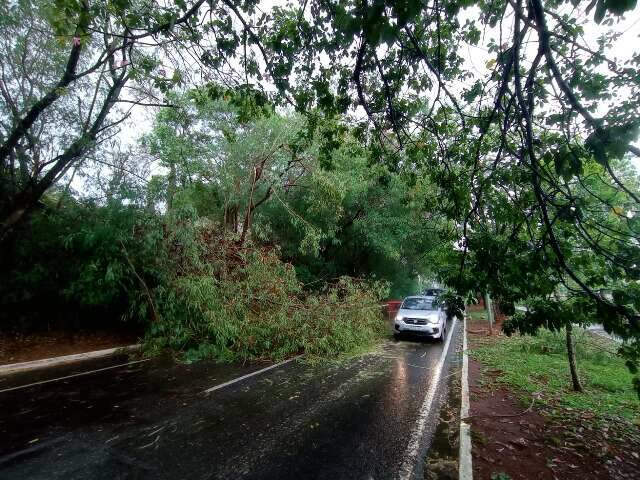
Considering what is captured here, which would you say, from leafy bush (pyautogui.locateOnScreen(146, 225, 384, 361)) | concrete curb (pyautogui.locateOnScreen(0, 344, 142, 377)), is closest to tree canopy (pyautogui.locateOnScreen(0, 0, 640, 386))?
leafy bush (pyautogui.locateOnScreen(146, 225, 384, 361))

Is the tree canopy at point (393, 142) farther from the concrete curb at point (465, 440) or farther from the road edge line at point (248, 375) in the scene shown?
the road edge line at point (248, 375)

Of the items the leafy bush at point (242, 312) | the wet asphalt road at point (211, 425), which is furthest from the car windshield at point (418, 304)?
the wet asphalt road at point (211, 425)

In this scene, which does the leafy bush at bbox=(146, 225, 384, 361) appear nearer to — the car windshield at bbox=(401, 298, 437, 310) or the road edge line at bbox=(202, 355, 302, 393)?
the road edge line at bbox=(202, 355, 302, 393)

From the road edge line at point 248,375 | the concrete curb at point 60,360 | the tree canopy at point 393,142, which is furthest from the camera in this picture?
the concrete curb at point 60,360

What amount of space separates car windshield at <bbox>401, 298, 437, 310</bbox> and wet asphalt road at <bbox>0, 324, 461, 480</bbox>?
17.2 ft

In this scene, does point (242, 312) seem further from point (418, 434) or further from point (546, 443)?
point (546, 443)

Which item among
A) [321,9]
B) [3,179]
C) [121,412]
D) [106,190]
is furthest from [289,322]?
[3,179]

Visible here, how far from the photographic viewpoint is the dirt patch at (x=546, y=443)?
12.4 ft

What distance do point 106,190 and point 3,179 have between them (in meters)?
2.84

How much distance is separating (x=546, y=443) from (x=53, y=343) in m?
12.7

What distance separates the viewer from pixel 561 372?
25.7 ft

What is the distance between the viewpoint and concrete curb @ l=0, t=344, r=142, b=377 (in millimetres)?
7922

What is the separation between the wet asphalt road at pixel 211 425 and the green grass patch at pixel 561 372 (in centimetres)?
219

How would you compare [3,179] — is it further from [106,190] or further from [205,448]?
[205,448]
